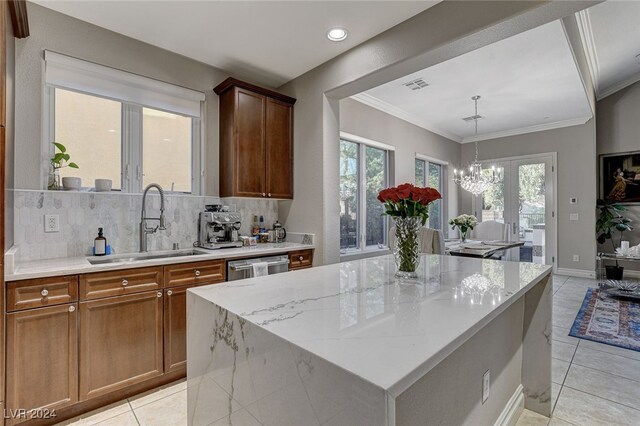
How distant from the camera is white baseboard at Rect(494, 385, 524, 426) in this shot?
1.68 m

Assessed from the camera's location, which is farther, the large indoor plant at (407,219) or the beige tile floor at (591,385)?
the beige tile floor at (591,385)

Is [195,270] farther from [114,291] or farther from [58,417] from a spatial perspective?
[58,417]

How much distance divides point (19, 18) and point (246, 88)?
1.63 meters

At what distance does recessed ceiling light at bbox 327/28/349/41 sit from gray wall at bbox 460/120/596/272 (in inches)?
212

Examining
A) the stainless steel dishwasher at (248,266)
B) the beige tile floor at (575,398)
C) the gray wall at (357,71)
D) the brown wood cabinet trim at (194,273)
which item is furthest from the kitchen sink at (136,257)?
the gray wall at (357,71)

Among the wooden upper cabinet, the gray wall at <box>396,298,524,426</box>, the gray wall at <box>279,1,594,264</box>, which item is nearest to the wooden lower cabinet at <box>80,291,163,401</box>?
the wooden upper cabinet

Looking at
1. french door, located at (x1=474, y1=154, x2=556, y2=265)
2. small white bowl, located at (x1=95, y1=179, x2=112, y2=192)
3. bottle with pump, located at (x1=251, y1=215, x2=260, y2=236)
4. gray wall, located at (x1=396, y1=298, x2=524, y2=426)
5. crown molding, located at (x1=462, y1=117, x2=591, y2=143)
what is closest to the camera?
gray wall, located at (x1=396, y1=298, x2=524, y2=426)

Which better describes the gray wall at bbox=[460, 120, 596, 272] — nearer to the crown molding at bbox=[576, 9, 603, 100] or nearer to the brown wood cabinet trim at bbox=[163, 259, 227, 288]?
the crown molding at bbox=[576, 9, 603, 100]

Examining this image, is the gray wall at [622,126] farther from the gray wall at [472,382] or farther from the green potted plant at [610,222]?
the gray wall at [472,382]

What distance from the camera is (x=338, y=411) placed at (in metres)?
0.71

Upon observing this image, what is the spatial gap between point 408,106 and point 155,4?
3681 millimetres

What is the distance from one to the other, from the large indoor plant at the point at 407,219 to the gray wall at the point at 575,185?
227 inches

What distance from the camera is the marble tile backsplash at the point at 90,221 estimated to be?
87.0 inches

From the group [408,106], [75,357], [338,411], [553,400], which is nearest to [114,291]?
[75,357]
